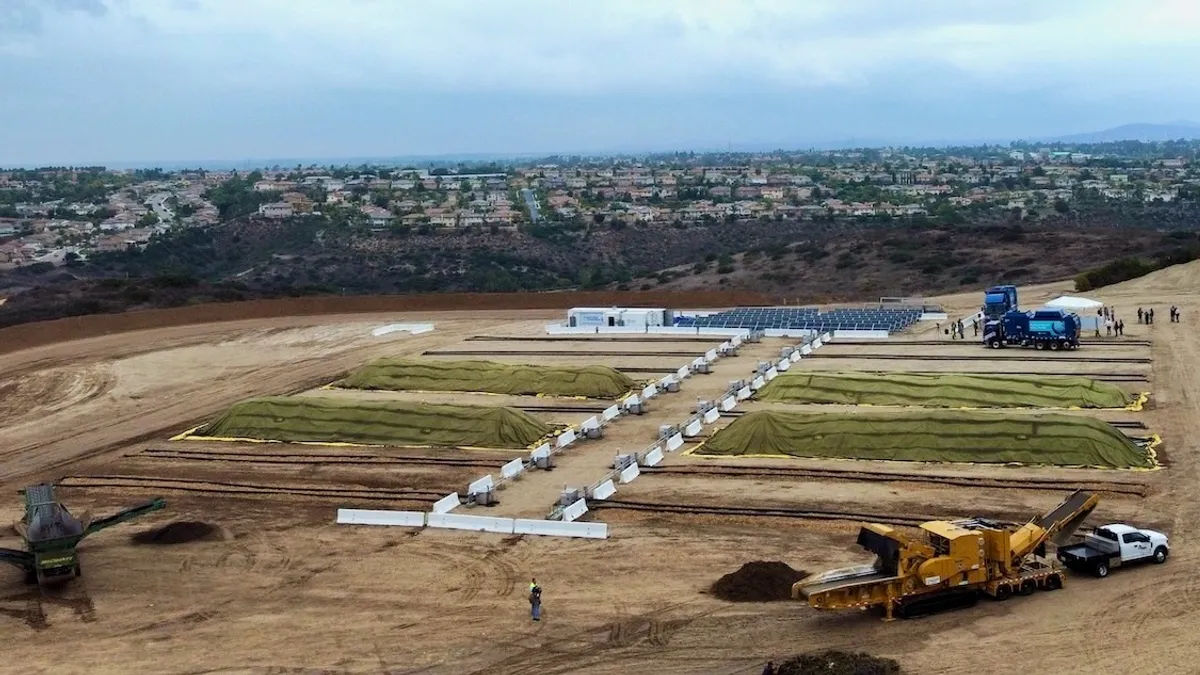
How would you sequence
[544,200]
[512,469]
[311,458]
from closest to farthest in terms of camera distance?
1. [512,469]
2. [311,458]
3. [544,200]

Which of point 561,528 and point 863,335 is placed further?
point 863,335

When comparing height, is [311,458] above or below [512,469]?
below

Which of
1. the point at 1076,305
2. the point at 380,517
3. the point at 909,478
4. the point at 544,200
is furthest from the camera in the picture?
the point at 544,200

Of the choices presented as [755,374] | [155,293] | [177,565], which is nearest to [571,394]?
[755,374]

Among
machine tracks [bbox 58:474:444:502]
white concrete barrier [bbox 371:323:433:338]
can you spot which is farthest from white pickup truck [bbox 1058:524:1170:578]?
white concrete barrier [bbox 371:323:433:338]

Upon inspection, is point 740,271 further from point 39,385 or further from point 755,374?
point 39,385

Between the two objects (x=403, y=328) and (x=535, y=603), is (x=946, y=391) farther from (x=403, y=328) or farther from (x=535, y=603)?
(x=403, y=328)

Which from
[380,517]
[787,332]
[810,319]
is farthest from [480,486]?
[810,319]
